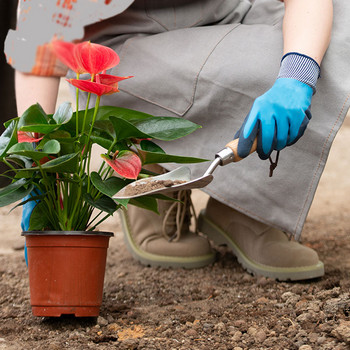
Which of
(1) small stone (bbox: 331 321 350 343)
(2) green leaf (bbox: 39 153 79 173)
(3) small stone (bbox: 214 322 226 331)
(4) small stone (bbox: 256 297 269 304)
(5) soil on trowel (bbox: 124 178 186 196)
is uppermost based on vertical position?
(2) green leaf (bbox: 39 153 79 173)

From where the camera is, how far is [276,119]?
3.36 ft

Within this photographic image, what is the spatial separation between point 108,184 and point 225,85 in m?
0.49

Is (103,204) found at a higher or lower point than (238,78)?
lower

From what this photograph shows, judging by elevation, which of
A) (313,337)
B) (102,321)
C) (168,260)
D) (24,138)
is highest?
(24,138)

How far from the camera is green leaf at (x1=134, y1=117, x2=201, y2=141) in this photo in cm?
98

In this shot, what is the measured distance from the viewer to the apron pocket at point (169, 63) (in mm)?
1330

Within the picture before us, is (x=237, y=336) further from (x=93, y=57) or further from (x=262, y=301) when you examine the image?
(x=93, y=57)

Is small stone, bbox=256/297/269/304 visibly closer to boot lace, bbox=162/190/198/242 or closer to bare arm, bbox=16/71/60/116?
boot lace, bbox=162/190/198/242

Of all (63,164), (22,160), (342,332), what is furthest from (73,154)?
(342,332)

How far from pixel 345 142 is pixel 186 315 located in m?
4.47

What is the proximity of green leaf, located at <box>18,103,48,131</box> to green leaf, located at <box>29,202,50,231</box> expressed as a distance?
0.16m

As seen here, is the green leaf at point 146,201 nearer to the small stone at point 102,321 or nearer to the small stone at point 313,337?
the small stone at point 102,321

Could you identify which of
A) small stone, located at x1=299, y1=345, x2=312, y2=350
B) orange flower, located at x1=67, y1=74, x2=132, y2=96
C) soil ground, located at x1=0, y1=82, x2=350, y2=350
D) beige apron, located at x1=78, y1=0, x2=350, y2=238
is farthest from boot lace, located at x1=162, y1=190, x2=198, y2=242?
small stone, located at x1=299, y1=345, x2=312, y2=350

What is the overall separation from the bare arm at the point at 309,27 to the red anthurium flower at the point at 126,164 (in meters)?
0.46
